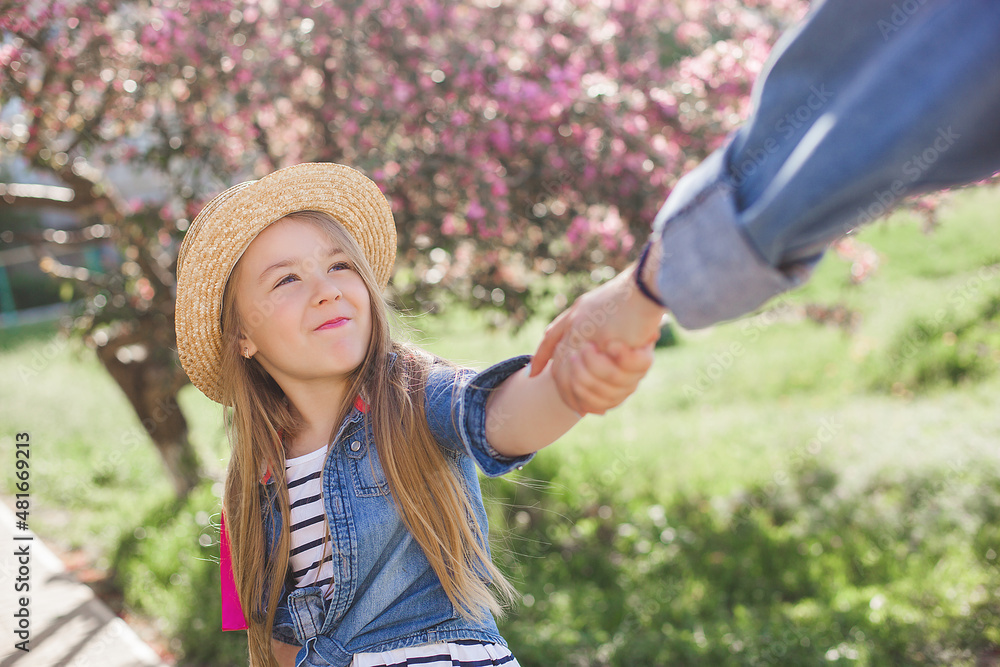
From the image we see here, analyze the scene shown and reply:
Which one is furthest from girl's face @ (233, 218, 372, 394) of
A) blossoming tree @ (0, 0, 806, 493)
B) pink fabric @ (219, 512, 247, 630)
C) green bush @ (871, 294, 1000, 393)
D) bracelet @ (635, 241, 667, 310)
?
green bush @ (871, 294, 1000, 393)

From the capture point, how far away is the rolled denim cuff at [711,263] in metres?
0.76

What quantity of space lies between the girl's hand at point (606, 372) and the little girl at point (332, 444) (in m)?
0.29

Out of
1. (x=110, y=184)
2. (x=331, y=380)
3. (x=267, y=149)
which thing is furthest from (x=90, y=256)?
(x=331, y=380)

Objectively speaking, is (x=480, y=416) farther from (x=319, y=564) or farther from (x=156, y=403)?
(x=156, y=403)

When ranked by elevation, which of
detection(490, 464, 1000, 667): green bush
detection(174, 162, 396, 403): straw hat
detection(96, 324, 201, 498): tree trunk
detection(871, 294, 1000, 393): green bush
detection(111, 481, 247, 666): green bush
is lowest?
detection(871, 294, 1000, 393): green bush

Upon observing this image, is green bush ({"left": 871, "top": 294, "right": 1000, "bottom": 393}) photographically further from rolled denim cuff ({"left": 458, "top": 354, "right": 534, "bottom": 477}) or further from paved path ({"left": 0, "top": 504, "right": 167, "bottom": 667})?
paved path ({"left": 0, "top": 504, "right": 167, "bottom": 667})

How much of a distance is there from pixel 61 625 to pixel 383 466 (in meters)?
2.86

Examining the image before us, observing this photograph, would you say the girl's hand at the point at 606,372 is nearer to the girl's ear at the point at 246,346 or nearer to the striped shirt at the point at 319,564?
the striped shirt at the point at 319,564

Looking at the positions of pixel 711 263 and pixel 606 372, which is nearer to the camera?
pixel 711 263

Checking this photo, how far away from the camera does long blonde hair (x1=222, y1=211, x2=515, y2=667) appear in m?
1.46

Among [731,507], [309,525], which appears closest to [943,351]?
[731,507]

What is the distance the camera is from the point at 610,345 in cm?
92

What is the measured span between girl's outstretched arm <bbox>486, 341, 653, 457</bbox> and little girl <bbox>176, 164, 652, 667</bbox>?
11 millimetres

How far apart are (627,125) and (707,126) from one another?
0.50 m
